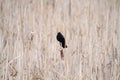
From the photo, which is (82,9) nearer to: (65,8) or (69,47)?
(65,8)

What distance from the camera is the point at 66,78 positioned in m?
1.90

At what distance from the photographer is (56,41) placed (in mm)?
1991

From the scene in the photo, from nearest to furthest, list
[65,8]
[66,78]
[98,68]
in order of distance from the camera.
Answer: [66,78] → [98,68] → [65,8]

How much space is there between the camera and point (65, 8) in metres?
2.16

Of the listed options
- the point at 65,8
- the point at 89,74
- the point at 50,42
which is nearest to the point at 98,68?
the point at 89,74

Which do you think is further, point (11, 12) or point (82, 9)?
point (82, 9)

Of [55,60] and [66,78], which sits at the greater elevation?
[55,60]

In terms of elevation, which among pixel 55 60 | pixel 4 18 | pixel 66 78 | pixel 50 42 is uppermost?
pixel 4 18

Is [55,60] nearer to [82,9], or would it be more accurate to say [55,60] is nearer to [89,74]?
[89,74]

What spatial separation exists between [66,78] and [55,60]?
0.52 ft

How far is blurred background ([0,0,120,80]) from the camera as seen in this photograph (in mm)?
1871

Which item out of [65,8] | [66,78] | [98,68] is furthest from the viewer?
[65,8]

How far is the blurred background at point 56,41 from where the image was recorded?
1871 millimetres

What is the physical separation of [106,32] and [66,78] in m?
0.55
